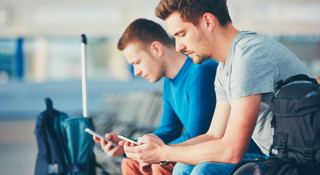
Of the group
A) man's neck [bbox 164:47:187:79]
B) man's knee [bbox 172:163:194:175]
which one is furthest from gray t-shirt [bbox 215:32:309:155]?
man's neck [bbox 164:47:187:79]

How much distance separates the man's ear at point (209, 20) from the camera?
1294 mm

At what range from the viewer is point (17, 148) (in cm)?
509

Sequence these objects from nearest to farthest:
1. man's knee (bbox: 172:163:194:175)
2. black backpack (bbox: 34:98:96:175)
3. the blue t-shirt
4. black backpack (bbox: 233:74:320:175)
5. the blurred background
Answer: black backpack (bbox: 233:74:320:175) → man's knee (bbox: 172:163:194:175) → the blue t-shirt → black backpack (bbox: 34:98:96:175) → the blurred background

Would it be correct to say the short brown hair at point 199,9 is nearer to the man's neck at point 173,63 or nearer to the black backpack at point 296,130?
the black backpack at point 296,130

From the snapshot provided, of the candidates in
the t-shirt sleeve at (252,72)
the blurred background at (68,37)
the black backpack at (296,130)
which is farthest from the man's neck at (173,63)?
the blurred background at (68,37)

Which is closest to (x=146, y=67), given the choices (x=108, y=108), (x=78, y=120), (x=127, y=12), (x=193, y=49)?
(x=78, y=120)

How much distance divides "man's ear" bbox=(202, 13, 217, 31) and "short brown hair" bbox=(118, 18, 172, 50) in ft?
2.06

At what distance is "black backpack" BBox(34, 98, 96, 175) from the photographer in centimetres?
181

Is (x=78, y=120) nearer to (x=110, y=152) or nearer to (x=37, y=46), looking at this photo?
(x=110, y=152)

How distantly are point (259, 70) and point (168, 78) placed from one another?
0.84 meters

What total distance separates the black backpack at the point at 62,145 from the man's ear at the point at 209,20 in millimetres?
877

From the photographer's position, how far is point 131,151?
1.29 m

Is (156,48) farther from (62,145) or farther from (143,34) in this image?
(62,145)

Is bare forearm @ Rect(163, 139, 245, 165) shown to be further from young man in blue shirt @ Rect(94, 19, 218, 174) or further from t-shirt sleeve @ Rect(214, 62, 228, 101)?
young man in blue shirt @ Rect(94, 19, 218, 174)
